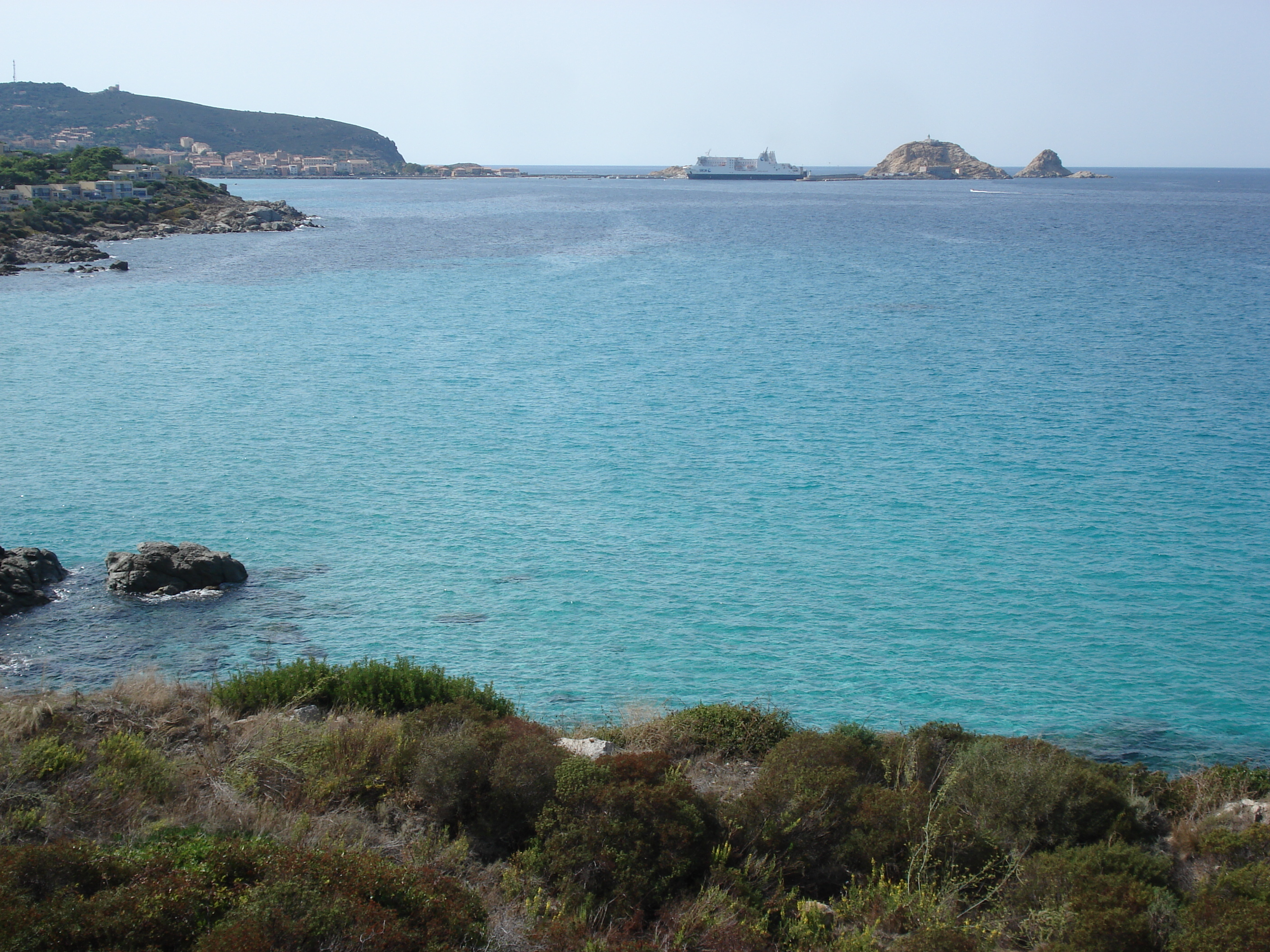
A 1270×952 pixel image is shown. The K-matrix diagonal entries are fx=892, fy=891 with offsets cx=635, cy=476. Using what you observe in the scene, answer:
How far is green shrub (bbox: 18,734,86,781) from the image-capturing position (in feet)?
27.9

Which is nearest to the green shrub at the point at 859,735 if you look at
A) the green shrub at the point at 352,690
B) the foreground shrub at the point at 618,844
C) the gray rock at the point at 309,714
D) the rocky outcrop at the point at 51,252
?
the foreground shrub at the point at 618,844

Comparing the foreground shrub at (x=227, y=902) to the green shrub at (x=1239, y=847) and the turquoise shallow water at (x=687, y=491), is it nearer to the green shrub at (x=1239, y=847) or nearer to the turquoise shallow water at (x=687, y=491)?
the green shrub at (x=1239, y=847)

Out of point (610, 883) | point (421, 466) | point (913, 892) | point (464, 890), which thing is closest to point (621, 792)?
point (610, 883)

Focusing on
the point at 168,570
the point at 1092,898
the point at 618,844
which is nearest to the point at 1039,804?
the point at 1092,898

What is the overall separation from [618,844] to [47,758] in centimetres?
563

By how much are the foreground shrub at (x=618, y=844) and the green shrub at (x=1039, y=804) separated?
2.77 m

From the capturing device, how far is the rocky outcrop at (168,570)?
17203mm

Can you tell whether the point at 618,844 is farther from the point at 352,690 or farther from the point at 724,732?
the point at 352,690

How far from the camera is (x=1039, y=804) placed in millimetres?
8820

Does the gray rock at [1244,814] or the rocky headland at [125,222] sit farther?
the rocky headland at [125,222]

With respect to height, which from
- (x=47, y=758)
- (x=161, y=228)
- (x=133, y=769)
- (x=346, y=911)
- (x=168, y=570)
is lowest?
(x=168, y=570)

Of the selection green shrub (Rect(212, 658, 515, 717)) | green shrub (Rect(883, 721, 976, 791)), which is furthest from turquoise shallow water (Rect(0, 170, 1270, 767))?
green shrub (Rect(883, 721, 976, 791))

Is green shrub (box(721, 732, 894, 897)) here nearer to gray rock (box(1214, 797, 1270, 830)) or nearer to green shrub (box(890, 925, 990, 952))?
green shrub (box(890, 925, 990, 952))

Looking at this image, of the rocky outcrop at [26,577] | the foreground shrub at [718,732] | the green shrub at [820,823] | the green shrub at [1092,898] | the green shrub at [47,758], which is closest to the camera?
the green shrub at [1092,898]
